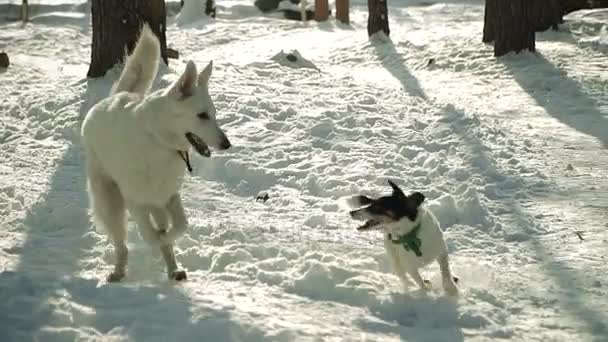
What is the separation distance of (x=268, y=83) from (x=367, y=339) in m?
5.95

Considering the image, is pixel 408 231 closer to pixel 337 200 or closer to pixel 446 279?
pixel 446 279

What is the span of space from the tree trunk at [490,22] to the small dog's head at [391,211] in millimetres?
7124

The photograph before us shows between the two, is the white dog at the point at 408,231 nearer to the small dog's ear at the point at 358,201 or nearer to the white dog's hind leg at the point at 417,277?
the white dog's hind leg at the point at 417,277

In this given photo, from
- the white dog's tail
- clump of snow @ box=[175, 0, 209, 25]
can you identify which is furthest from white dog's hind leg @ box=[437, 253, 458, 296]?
clump of snow @ box=[175, 0, 209, 25]

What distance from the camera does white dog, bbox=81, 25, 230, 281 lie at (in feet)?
14.3

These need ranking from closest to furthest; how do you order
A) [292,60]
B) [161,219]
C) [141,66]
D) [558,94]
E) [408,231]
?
[408,231]
[161,219]
[141,66]
[558,94]
[292,60]

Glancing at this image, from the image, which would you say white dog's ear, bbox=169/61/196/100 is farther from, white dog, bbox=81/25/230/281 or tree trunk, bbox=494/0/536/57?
tree trunk, bbox=494/0/536/57

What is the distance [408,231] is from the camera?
4.43 m

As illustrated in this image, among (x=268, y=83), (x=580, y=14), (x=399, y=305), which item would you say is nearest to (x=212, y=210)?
(x=399, y=305)

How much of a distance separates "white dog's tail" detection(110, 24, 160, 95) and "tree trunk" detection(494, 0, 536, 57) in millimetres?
6598

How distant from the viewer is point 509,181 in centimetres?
646

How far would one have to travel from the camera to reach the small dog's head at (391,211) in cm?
443

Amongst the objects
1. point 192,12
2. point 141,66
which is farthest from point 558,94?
point 192,12

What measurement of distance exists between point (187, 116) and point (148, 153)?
1.19 ft
